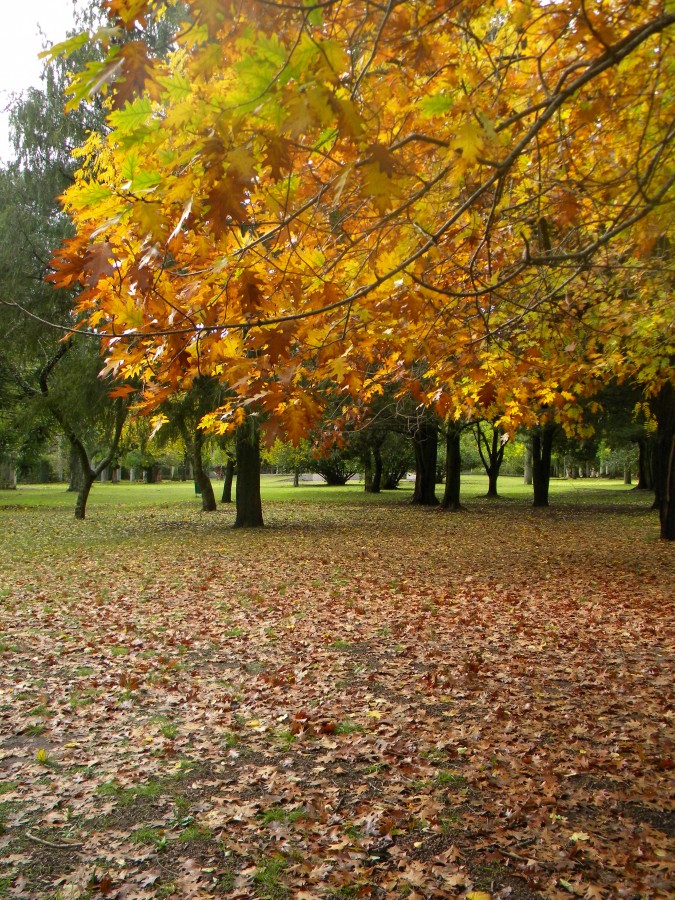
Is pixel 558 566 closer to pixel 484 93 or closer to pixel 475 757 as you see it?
pixel 475 757

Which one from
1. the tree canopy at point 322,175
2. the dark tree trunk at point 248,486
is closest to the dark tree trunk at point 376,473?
the dark tree trunk at point 248,486

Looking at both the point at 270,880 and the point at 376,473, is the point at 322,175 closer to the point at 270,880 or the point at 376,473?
the point at 270,880

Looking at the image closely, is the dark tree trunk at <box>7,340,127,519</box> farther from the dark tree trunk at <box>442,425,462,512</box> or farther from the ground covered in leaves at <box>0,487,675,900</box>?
the dark tree trunk at <box>442,425,462,512</box>

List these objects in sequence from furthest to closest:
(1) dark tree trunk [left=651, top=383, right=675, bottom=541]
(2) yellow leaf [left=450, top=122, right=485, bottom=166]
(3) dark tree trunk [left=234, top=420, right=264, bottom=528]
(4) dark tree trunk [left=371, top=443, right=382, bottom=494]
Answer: (4) dark tree trunk [left=371, top=443, right=382, bottom=494] < (3) dark tree trunk [left=234, top=420, right=264, bottom=528] < (1) dark tree trunk [left=651, top=383, right=675, bottom=541] < (2) yellow leaf [left=450, top=122, right=485, bottom=166]

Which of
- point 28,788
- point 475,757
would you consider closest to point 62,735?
point 28,788

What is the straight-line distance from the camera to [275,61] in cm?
235

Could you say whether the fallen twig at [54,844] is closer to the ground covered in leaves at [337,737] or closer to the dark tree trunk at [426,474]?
the ground covered in leaves at [337,737]

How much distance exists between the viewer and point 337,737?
489 cm

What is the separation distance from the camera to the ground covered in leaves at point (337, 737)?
3.41 meters

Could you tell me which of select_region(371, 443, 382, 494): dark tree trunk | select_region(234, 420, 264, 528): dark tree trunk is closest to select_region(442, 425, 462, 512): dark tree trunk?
select_region(234, 420, 264, 528): dark tree trunk

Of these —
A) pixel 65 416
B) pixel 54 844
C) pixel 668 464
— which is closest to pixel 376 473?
pixel 65 416

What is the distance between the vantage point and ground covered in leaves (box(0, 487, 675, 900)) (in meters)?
3.41

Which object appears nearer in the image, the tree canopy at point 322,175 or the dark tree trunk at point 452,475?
the tree canopy at point 322,175

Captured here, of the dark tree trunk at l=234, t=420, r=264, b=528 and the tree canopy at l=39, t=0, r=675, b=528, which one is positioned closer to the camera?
the tree canopy at l=39, t=0, r=675, b=528
